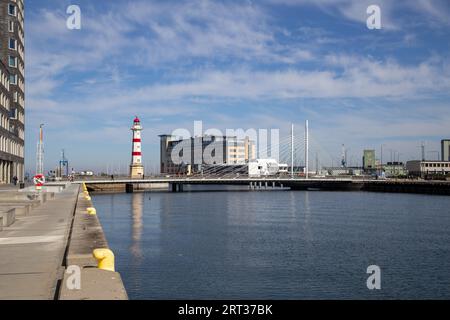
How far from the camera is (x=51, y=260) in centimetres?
1491

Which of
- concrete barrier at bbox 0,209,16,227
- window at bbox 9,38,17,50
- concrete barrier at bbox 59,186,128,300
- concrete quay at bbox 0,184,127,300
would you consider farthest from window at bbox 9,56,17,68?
concrete barrier at bbox 59,186,128,300

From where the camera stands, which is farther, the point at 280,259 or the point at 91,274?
the point at 280,259

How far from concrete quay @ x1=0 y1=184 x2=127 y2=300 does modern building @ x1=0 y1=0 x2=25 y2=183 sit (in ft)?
176

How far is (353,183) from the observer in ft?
464

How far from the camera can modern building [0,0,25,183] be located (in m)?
74.6

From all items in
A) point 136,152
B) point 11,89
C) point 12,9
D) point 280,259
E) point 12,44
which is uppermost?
point 12,9

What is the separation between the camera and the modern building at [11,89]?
7462 centimetres

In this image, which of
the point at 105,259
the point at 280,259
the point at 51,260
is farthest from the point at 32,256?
the point at 280,259

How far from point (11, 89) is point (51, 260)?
75.7 metres

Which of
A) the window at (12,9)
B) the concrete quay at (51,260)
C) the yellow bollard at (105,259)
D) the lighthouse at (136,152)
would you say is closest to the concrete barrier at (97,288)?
the concrete quay at (51,260)

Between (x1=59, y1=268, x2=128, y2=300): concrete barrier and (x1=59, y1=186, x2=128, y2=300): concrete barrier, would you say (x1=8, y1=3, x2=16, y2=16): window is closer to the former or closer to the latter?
(x1=59, y1=186, x2=128, y2=300): concrete barrier

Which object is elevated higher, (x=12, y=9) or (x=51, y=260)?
(x=12, y=9)

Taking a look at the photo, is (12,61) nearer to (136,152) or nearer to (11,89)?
(11,89)
